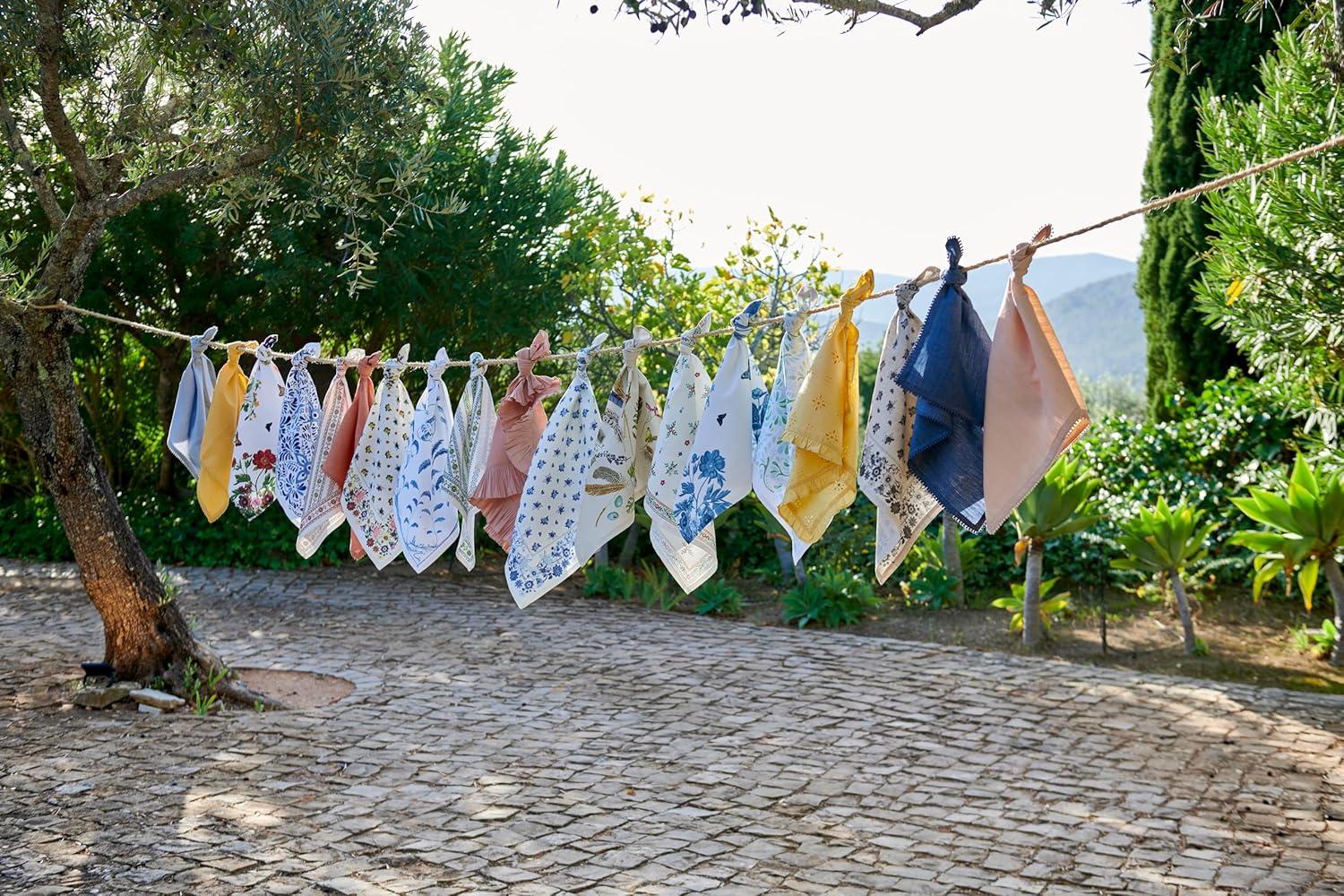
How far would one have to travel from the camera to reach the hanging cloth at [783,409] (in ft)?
9.53

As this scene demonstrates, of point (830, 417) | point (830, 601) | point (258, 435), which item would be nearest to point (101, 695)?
point (258, 435)

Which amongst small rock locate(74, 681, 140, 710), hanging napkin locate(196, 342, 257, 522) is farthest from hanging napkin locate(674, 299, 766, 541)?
small rock locate(74, 681, 140, 710)

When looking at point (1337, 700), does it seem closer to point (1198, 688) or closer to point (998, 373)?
point (1198, 688)

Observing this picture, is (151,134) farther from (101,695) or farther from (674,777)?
(674,777)

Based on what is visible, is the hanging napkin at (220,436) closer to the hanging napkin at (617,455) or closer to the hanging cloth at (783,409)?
the hanging napkin at (617,455)

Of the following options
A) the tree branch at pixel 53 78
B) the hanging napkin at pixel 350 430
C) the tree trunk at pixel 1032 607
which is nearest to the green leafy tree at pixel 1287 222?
the tree trunk at pixel 1032 607

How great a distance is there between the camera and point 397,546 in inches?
162

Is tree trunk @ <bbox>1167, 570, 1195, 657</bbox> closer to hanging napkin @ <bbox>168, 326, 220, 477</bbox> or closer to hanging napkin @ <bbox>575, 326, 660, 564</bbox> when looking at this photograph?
hanging napkin @ <bbox>575, 326, 660, 564</bbox>

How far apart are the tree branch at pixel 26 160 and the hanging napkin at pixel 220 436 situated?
1.36 m

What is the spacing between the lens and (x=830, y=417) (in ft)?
9.14

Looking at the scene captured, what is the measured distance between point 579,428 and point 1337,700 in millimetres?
4373

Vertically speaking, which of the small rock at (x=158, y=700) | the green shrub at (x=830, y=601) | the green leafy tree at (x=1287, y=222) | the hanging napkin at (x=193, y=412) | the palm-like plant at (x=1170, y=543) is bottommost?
the small rock at (x=158, y=700)

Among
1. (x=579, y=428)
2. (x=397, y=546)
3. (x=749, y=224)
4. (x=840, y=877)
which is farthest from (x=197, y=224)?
(x=840, y=877)

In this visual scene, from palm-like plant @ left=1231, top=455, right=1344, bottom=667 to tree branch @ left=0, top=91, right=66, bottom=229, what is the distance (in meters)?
5.89
